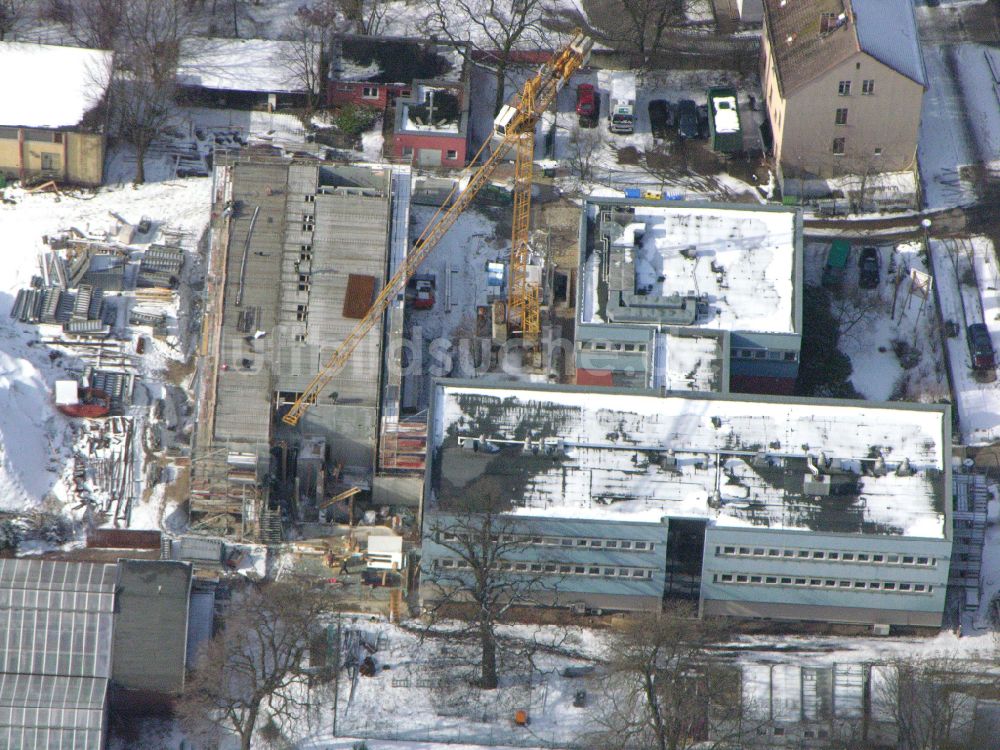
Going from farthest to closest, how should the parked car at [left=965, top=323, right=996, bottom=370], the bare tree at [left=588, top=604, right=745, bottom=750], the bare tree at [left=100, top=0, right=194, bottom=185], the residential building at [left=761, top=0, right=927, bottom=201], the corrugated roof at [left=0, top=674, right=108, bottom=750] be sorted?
1. the bare tree at [left=100, top=0, right=194, bottom=185]
2. the residential building at [left=761, top=0, right=927, bottom=201]
3. the parked car at [left=965, top=323, right=996, bottom=370]
4. the corrugated roof at [left=0, top=674, right=108, bottom=750]
5. the bare tree at [left=588, top=604, right=745, bottom=750]

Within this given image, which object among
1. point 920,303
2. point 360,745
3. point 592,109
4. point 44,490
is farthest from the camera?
point 592,109

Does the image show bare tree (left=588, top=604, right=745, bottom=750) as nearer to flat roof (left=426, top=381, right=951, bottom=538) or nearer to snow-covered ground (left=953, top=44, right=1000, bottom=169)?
flat roof (left=426, top=381, right=951, bottom=538)

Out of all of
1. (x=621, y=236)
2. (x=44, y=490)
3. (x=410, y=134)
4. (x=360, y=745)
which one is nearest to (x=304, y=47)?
(x=410, y=134)

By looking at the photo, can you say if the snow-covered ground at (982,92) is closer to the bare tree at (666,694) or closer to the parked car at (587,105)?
the parked car at (587,105)

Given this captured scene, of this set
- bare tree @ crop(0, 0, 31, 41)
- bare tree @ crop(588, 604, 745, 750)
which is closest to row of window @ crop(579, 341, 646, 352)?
bare tree @ crop(588, 604, 745, 750)

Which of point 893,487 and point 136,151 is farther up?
point 136,151

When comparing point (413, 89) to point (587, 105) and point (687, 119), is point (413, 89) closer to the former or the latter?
point (587, 105)

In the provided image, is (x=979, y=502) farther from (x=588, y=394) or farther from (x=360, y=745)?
(x=360, y=745)
